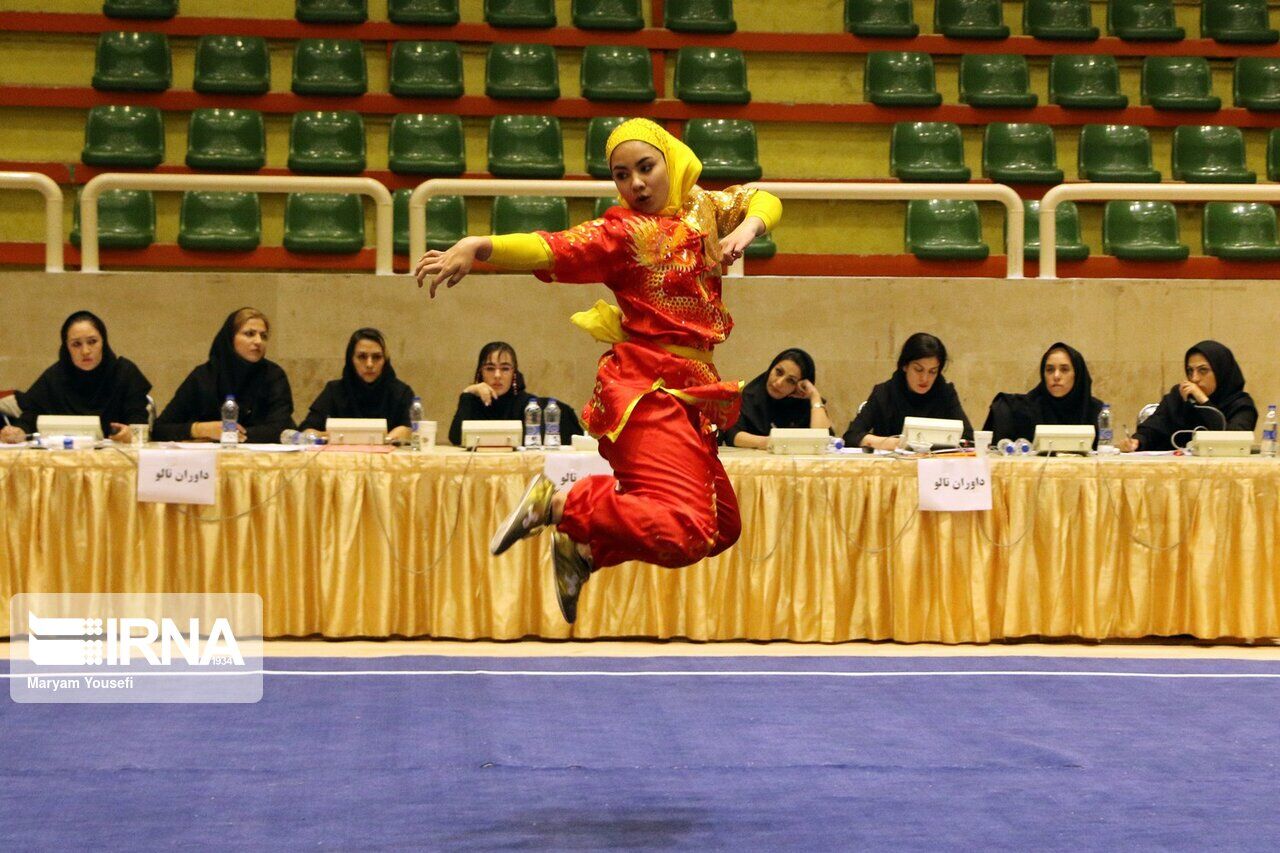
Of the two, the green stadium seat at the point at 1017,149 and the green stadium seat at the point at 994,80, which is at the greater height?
the green stadium seat at the point at 994,80

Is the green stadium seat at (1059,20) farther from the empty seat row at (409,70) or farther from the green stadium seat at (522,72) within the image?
the green stadium seat at (522,72)

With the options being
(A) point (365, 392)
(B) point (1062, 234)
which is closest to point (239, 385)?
(A) point (365, 392)

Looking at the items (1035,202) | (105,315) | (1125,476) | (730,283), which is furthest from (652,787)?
(1035,202)

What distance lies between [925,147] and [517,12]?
2.95 meters

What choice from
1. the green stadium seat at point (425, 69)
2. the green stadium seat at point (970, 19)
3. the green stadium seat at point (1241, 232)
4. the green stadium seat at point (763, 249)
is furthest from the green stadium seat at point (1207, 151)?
the green stadium seat at point (425, 69)

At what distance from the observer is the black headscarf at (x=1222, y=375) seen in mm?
6949

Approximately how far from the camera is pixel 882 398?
7.01 metres

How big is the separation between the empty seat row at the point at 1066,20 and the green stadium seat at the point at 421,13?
9.26 ft

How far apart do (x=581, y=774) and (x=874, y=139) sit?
7.25 m

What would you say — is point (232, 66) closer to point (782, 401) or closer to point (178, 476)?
point (178, 476)

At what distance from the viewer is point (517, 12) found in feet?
33.4

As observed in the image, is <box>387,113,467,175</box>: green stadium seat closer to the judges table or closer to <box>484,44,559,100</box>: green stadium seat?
<box>484,44,559,100</box>: green stadium seat

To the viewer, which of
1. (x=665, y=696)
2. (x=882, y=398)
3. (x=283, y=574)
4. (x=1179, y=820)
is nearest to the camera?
(x=1179, y=820)

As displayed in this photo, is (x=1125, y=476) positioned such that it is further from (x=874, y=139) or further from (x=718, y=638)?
(x=874, y=139)
